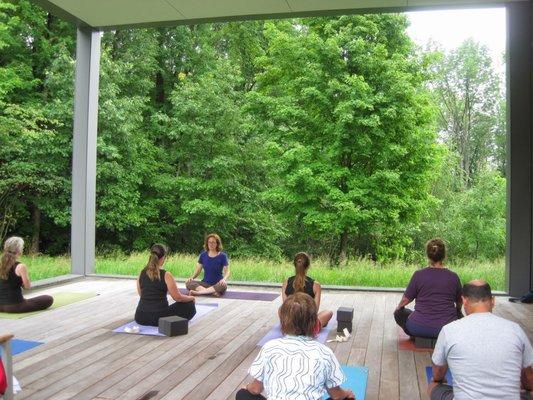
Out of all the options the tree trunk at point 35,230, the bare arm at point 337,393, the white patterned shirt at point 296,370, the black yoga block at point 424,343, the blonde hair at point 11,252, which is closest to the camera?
the white patterned shirt at point 296,370

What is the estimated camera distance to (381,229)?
510 inches

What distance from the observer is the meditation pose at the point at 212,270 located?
5.89 metres

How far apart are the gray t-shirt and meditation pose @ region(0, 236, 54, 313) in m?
3.76

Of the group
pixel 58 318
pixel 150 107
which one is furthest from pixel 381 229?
pixel 58 318

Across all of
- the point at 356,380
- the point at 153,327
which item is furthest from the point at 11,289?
the point at 356,380

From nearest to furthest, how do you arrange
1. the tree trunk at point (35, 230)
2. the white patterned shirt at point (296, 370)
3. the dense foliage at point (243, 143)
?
the white patterned shirt at point (296, 370)
the dense foliage at point (243, 143)
the tree trunk at point (35, 230)

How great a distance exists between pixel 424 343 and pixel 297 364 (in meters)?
2.29

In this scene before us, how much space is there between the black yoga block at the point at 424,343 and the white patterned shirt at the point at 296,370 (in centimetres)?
212

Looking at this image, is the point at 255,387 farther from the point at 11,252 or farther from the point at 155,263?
the point at 11,252

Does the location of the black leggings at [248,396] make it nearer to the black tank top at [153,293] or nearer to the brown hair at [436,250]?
the brown hair at [436,250]

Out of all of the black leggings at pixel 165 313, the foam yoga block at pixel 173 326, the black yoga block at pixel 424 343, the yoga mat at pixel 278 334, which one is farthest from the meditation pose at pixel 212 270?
the black yoga block at pixel 424 343

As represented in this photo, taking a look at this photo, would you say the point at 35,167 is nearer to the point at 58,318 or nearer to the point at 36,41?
the point at 36,41

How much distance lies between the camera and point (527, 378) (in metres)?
1.96

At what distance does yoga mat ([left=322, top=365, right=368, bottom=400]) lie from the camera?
113 inches
